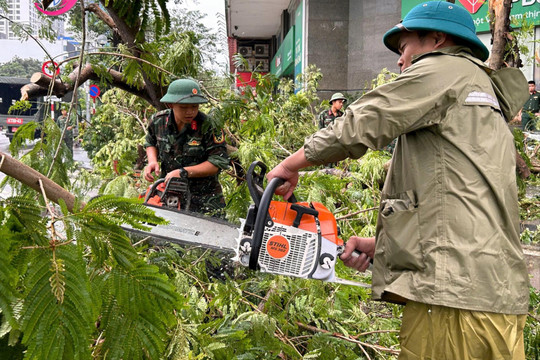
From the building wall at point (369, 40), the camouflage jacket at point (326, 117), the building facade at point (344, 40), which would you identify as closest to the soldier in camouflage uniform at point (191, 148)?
the camouflage jacket at point (326, 117)

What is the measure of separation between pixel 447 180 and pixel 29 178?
53.4 inches

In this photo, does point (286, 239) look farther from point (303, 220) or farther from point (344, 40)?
point (344, 40)

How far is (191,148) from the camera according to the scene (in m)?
4.18

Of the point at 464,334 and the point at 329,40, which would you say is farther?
the point at 329,40

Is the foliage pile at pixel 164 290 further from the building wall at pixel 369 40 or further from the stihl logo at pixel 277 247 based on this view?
the building wall at pixel 369 40

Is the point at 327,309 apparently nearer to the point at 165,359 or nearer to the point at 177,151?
the point at 165,359

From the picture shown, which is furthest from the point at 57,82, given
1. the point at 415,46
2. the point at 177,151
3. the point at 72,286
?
the point at 72,286

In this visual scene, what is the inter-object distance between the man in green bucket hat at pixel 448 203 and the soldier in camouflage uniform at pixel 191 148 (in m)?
2.28

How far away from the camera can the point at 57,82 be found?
4023mm

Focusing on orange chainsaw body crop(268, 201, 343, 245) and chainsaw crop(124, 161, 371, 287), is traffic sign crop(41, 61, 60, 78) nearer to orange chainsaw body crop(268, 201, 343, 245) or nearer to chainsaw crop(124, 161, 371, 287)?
chainsaw crop(124, 161, 371, 287)

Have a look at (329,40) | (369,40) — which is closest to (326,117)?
(369,40)

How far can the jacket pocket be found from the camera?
5.86ft

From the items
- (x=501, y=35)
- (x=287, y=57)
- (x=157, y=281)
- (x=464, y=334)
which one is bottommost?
(x=464, y=334)

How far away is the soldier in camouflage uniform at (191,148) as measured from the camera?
159 inches
